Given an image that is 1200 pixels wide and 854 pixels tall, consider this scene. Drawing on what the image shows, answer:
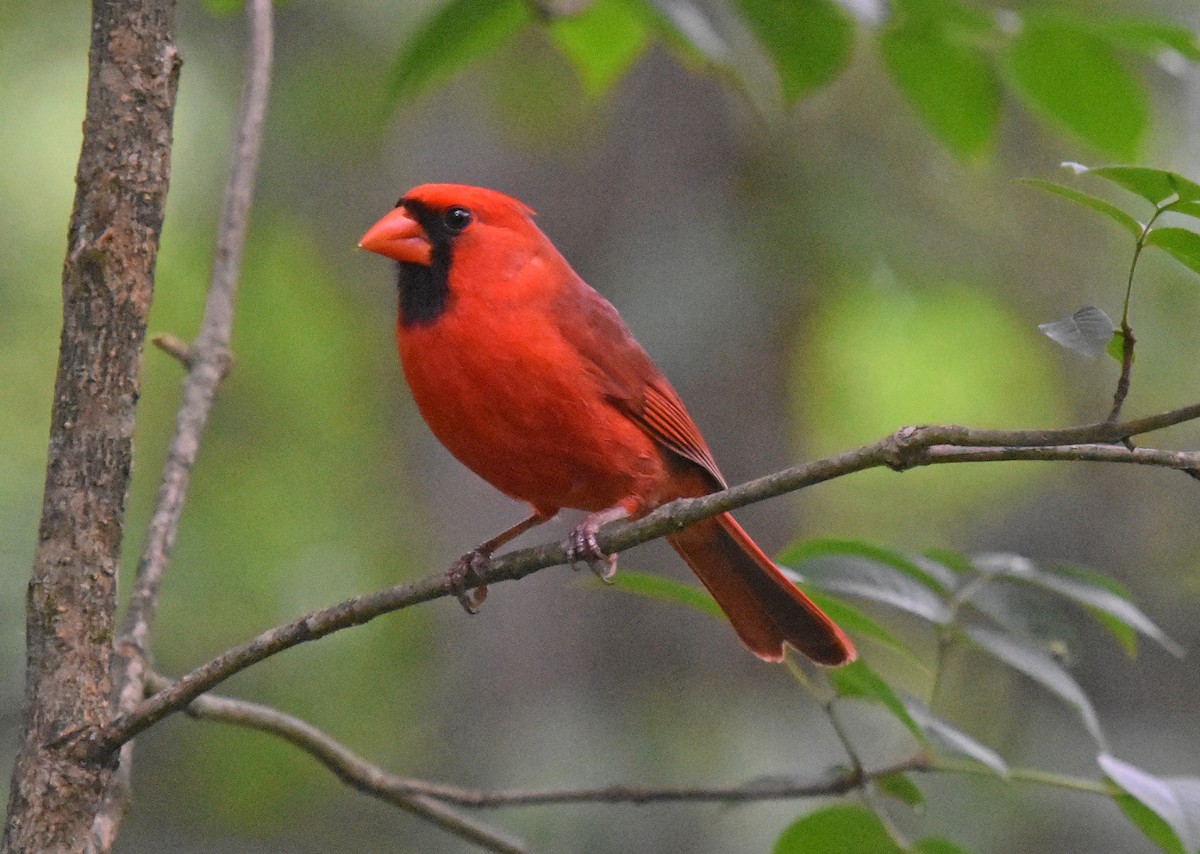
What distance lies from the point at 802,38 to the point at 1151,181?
125 centimetres

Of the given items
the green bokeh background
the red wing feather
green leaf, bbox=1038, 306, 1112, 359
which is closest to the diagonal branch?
the red wing feather

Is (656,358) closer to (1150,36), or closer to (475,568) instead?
(475,568)

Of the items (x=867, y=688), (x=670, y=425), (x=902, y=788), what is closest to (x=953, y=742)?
(x=867, y=688)

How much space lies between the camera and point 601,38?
8.92 ft

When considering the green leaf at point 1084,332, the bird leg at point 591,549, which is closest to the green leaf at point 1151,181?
the green leaf at point 1084,332

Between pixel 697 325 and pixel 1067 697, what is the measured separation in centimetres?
317

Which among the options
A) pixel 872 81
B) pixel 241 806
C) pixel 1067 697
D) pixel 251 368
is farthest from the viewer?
pixel 251 368

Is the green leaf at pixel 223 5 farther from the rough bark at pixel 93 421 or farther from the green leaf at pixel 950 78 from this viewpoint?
the green leaf at pixel 950 78

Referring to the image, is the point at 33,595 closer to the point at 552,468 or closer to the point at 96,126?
the point at 96,126

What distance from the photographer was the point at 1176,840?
179cm

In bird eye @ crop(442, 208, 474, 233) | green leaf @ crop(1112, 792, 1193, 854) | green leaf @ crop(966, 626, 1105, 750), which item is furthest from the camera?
bird eye @ crop(442, 208, 474, 233)

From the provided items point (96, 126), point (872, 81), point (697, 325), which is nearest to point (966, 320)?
point (872, 81)

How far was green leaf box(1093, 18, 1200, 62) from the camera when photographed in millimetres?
2281

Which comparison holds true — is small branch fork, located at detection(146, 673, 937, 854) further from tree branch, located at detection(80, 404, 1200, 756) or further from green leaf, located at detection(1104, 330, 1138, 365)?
green leaf, located at detection(1104, 330, 1138, 365)
